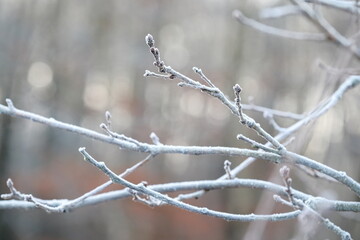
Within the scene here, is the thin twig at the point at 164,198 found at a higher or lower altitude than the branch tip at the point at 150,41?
lower

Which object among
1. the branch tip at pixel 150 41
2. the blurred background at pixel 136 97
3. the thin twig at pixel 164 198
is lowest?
the thin twig at pixel 164 198

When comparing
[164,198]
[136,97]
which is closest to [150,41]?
[164,198]

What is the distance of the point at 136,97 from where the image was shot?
44.8 ft

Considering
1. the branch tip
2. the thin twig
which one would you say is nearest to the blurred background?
the thin twig

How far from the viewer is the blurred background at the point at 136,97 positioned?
32.7ft

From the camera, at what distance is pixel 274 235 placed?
31.3ft

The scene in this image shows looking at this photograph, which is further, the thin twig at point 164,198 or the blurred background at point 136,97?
the blurred background at point 136,97

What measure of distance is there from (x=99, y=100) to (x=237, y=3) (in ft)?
15.9

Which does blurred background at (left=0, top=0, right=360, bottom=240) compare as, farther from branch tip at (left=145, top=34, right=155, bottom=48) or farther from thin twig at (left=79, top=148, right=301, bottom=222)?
branch tip at (left=145, top=34, right=155, bottom=48)

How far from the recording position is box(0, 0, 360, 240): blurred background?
392 inches

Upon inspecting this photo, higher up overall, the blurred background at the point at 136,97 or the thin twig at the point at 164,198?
the blurred background at the point at 136,97

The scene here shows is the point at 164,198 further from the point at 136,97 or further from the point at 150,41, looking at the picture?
the point at 136,97

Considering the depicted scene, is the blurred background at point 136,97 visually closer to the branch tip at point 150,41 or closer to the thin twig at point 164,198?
the thin twig at point 164,198

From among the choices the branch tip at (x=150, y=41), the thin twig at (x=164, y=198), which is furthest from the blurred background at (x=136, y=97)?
the branch tip at (x=150, y=41)
